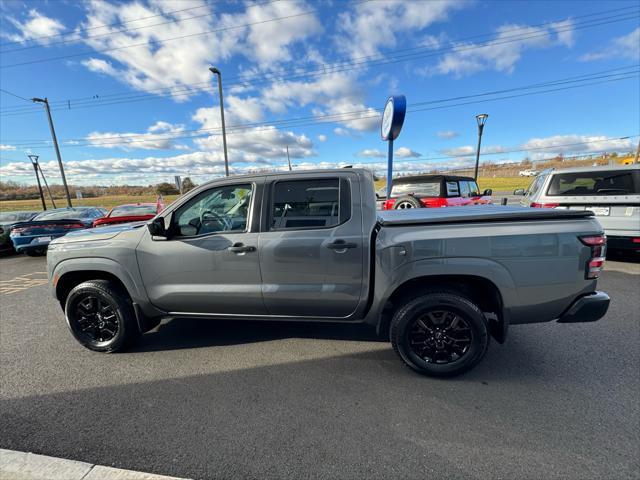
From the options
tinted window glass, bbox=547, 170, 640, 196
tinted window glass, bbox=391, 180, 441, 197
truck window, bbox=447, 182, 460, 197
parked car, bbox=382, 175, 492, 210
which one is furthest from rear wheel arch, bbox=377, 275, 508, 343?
truck window, bbox=447, 182, 460, 197

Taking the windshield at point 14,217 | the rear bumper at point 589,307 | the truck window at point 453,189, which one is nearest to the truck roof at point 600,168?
the truck window at point 453,189

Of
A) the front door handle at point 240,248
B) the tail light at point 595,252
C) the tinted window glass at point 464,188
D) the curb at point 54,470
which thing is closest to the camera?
the curb at point 54,470

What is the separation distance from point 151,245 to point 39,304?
3639 mm

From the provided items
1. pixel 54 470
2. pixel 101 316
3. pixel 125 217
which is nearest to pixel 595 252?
pixel 54 470

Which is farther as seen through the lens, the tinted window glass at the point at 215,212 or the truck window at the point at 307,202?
the tinted window glass at the point at 215,212

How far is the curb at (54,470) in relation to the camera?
1.79 m

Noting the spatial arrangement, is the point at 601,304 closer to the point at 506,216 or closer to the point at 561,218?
the point at 561,218

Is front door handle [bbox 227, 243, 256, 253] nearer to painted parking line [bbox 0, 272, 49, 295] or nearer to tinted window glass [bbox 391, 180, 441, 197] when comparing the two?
painted parking line [bbox 0, 272, 49, 295]

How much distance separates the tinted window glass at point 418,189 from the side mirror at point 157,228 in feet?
25.2

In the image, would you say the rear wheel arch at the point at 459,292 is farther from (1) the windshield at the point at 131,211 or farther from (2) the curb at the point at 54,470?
(1) the windshield at the point at 131,211

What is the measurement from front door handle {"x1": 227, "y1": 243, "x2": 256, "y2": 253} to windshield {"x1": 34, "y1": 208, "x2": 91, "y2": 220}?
30.7 feet

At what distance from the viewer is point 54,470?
185 centimetres

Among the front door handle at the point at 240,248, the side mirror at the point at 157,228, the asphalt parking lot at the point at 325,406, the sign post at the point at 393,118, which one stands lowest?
the asphalt parking lot at the point at 325,406

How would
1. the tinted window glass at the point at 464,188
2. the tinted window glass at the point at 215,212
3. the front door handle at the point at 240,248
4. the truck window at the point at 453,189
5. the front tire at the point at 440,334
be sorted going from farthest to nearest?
the tinted window glass at the point at 464,188
the truck window at the point at 453,189
the tinted window glass at the point at 215,212
the front door handle at the point at 240,248
the front tire at the point at 440,334
